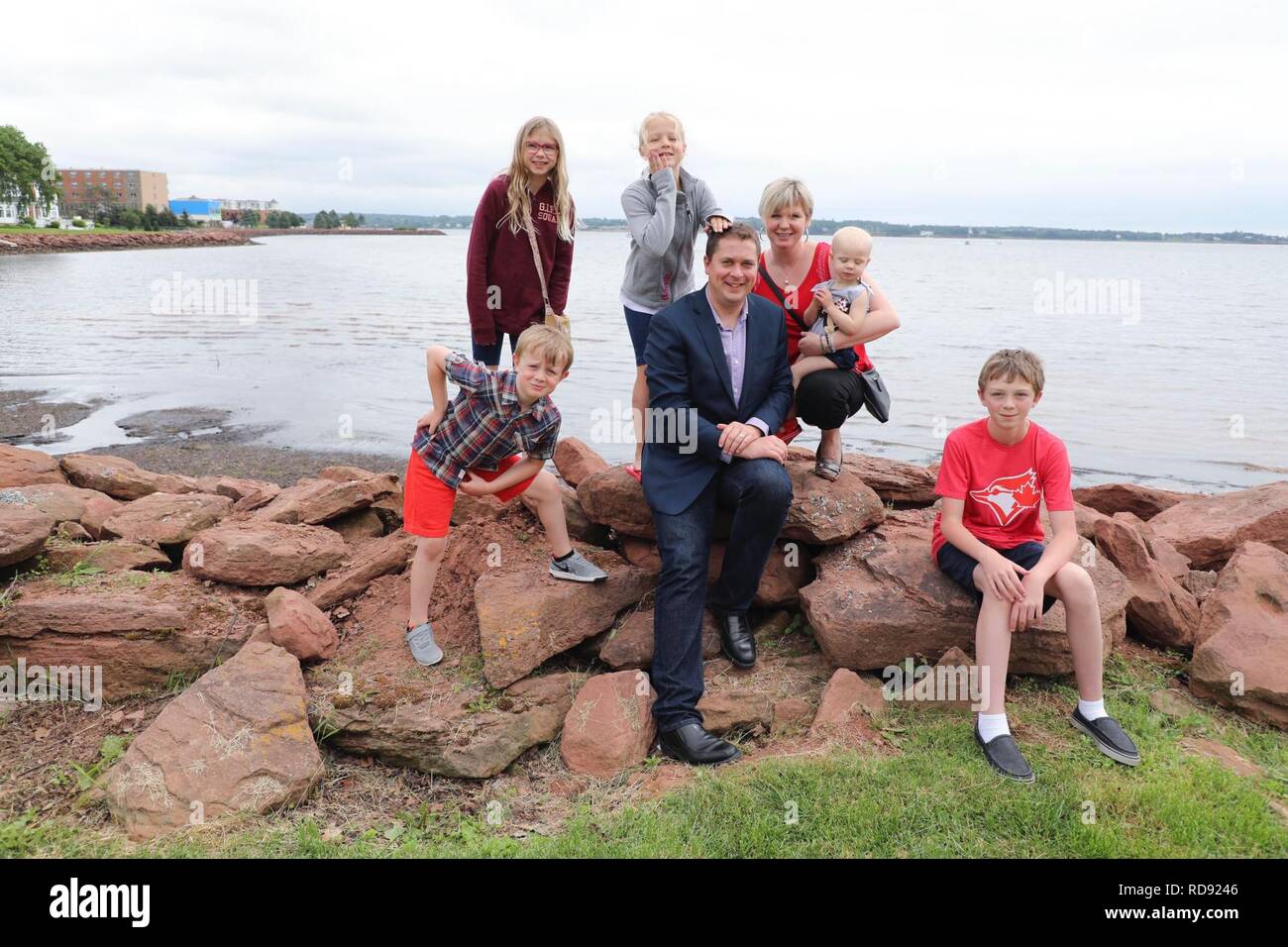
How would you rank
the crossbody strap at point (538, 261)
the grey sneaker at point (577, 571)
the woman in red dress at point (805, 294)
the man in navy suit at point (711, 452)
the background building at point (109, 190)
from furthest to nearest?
the background building at point (109, 190) → the crossbody strap at point (538, 261) → the grey sneaker at point (577, 571) → the woman in red dress at point (805, 294) → the man in navy suit at point (711, 452)

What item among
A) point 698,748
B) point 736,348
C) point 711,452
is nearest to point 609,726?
point 698,748

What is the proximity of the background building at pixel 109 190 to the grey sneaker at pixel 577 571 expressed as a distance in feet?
431

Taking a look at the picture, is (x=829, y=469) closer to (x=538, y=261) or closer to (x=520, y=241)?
(x=538, y=261)

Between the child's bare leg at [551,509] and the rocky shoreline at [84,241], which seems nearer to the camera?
the child's bare leg at [551,509]

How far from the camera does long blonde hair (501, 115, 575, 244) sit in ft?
18.1

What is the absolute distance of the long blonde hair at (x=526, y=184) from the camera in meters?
5.53

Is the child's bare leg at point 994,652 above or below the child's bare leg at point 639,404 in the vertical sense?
below

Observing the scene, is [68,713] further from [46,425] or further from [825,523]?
[46,425]

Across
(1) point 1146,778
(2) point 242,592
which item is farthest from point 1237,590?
(2) point 242,592

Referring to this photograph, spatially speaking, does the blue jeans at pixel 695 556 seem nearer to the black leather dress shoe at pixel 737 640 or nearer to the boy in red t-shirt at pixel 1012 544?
the black leather dress shoe at pixel 737 640

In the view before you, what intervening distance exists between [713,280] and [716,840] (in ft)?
9.15

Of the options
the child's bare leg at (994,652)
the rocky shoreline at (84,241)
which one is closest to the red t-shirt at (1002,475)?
the child's bare leg at (994,652)

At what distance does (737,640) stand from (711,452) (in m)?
1.11

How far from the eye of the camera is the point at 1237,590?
5.20 meters
